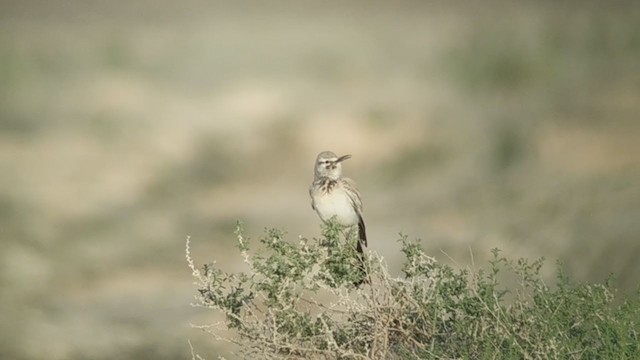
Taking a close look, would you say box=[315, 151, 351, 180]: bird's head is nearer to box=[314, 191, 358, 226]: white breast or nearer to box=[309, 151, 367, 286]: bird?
box=[309, 151, 367, 286]: bird

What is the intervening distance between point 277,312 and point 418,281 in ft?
3.98

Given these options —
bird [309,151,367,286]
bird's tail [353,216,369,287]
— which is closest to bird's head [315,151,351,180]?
bird [309,151,367,286]

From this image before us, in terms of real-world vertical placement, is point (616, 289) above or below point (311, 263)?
below

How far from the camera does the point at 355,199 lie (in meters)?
11.8

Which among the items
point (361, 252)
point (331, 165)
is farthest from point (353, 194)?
point (361, 252)

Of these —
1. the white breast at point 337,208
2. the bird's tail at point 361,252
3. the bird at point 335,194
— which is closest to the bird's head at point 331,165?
the bird at point 335,194

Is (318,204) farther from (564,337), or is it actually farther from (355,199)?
(564,337)

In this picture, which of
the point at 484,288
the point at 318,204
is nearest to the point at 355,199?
the point at 318,204

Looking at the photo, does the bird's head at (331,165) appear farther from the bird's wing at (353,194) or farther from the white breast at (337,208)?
the white breast at (337,208)

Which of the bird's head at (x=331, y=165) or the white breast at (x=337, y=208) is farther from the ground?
the bird's head at (x=331, y=165)

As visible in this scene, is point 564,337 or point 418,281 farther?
point 418,281

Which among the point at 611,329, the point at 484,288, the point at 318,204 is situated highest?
the point at 318,204

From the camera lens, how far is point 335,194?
1179 cm

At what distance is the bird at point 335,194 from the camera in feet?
38.1
